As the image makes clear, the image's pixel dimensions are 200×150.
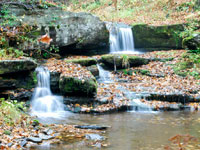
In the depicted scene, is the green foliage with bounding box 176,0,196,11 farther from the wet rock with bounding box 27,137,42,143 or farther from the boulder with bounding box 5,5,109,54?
the wet rock with bounding box 27,137,42,143

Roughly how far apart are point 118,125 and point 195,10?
14319mm

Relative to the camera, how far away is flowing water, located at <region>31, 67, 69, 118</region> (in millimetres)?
8167

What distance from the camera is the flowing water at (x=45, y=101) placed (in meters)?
8.17

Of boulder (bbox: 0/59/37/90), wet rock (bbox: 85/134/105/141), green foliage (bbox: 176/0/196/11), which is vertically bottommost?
wet rock (bbox: 85/134/105/141)

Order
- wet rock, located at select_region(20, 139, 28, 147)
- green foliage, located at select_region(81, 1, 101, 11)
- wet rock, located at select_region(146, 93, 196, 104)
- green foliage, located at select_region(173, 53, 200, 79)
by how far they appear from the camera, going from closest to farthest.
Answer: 1. wet rock, located at select_region(20, 139, 28, 147)
2. wet rock, located at select_region(146, 93, 196, 104)
3. green foliage, located at select_region(173, 53, 200, 79)
4. green foliage, located at select_region(81, 1, 101, 11)

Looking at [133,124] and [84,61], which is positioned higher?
[84,61]

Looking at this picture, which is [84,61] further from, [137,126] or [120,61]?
[137,126]

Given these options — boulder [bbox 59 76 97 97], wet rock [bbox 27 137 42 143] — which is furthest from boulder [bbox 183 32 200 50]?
wet rock [bbox 27 137 42 143]

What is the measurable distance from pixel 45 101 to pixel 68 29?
543 centimetres

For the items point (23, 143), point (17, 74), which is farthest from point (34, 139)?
point (17, 74)

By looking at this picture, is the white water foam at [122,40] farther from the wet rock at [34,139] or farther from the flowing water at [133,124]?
the wet rock at [34,139]

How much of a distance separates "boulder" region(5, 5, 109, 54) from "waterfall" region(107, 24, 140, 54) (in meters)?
0.95

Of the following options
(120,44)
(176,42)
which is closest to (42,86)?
(120,44)

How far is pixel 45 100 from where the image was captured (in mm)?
8805
